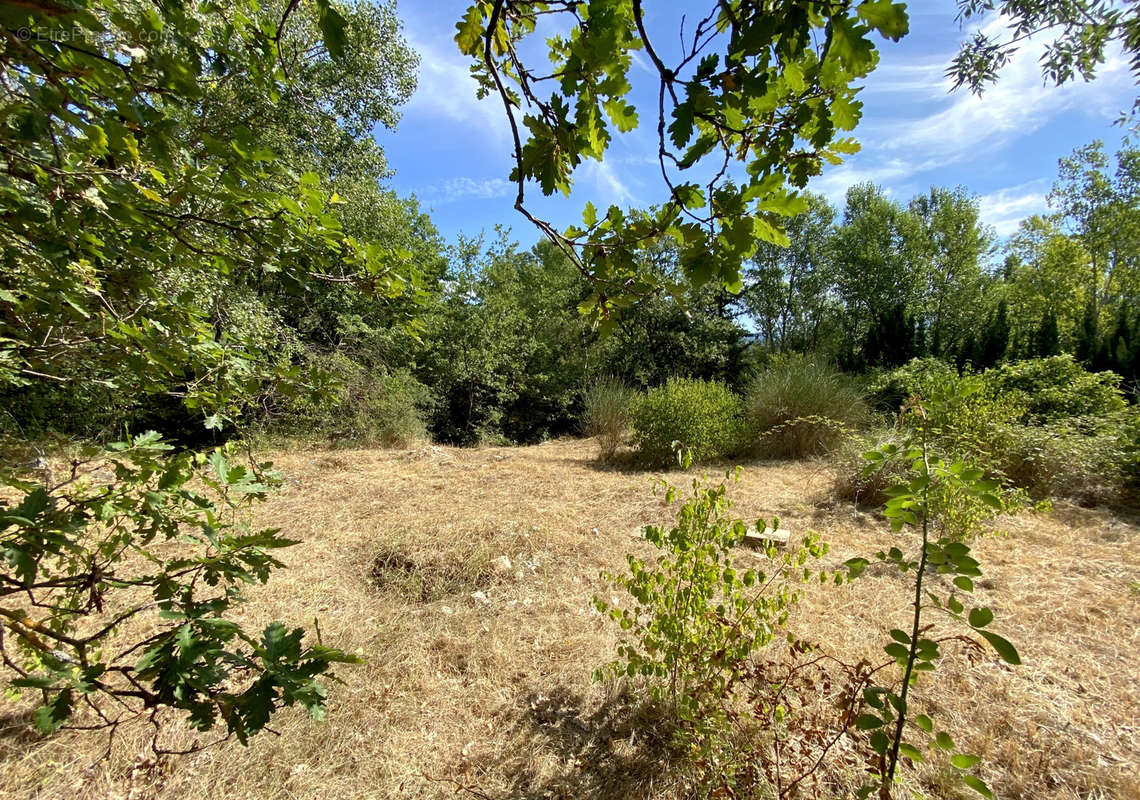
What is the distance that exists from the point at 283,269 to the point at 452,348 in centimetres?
923

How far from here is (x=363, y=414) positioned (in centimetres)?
745

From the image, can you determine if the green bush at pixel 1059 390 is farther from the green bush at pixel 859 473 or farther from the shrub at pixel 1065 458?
the green bush at pixel 859 473

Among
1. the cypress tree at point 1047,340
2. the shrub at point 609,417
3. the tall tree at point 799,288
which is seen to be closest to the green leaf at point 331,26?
the shrub at point 609,417

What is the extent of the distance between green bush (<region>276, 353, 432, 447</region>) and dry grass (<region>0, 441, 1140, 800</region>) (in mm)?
3201

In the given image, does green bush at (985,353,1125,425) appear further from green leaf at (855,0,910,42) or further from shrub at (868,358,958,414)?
green leaf at (855,0,910,42)

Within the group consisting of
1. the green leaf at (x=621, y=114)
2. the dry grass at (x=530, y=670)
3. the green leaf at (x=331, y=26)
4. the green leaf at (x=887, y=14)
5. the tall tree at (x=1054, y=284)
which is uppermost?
the tall tree at (x=1054, y=284)

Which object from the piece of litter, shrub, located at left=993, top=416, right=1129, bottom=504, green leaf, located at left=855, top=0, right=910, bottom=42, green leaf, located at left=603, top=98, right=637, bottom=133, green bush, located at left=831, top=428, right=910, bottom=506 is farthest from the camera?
green bush, located at left=831, top=428, right=910, bottom=506

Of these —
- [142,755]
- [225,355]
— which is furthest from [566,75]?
[142,755]

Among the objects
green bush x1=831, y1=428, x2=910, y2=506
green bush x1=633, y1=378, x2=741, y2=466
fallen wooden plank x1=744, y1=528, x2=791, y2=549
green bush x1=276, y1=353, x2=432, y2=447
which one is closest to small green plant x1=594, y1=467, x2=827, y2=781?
fallen wooden plank x1=744, y1=528, x2=791, y2=549

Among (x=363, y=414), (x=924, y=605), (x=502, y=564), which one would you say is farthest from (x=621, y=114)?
(x=363, y=414)

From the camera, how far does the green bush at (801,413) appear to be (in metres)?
6.62

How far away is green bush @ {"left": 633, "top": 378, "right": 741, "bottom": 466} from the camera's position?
6.12 metres

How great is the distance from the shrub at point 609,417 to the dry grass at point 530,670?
2963 mm

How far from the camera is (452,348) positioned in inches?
406
